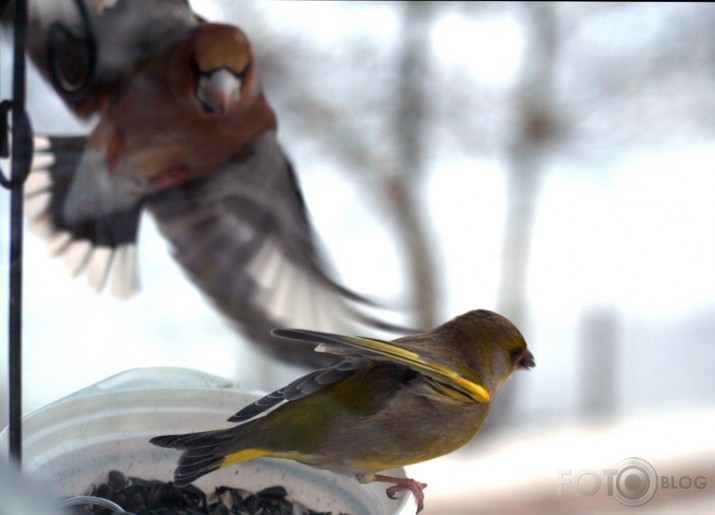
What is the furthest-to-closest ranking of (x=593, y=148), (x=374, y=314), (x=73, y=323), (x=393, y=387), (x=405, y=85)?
1. (x=593, y=148)
2. (x=405, y=85)
3. (x=73, y=323)
4. (x=374, y=314)
5. (x=393, y=387)

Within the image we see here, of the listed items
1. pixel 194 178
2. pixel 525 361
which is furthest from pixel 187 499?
pixel 194 178

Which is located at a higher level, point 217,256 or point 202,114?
point 202,114

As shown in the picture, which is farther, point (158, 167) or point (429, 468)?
point (429, 468)

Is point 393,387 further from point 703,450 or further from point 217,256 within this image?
point 703,450

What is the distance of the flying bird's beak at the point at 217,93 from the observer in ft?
3.90

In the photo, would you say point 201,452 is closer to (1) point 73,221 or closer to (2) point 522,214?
(1) point 73,221

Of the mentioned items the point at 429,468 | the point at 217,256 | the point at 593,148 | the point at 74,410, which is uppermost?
the point at 593,148

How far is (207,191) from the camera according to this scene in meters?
1.20

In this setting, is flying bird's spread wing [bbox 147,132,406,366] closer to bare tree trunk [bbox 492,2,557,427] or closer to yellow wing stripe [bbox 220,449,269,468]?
yellow wing stripe [bbox 220,449,269,468]

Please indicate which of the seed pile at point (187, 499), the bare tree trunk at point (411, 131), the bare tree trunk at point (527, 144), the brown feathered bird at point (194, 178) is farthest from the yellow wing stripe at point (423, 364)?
the bare tree trunk at point (527, 144)

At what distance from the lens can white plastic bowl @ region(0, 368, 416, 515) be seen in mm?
833

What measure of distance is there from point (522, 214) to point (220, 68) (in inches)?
48.4

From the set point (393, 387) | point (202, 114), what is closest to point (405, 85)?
point (202, 114)

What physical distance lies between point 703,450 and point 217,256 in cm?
151
